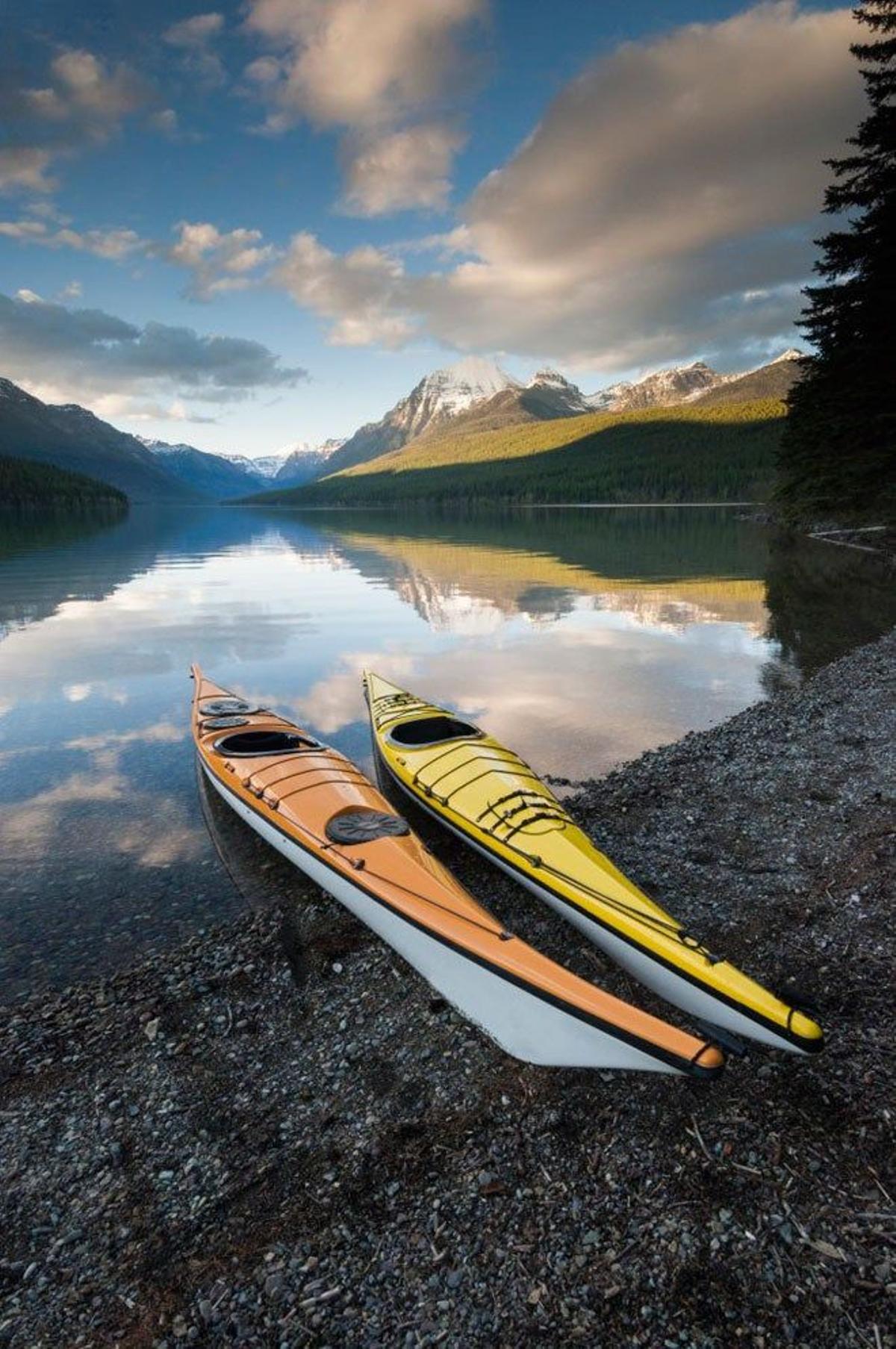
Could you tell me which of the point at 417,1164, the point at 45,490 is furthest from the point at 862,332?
the point at 45,490

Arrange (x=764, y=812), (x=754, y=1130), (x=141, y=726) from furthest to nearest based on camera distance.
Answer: (x=141, y=726)
(x=764, y=812)
(x=754, y=1130)

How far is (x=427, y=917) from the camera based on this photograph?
6.55 m

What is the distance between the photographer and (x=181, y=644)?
2520cm

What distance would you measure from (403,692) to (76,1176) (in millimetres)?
10754

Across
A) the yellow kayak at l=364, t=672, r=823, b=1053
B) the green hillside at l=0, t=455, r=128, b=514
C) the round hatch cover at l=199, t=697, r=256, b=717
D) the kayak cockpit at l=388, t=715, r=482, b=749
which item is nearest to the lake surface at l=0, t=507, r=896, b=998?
the round hatch cover at l=199, t=697, r=256, b=717

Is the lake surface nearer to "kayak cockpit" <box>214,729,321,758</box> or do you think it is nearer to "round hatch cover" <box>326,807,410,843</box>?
"kayak cockpit" <box>214,729,321,758</box>

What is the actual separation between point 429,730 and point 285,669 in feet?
35.2

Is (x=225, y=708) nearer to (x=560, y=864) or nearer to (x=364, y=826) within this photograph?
(x=364, y=826)

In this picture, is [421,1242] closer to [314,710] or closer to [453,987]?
[453,987]

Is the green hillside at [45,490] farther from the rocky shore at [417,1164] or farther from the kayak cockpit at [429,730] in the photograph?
the rocky shore at [417,1164]

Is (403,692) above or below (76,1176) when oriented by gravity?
above

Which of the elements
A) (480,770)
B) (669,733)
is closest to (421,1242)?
(480,770)

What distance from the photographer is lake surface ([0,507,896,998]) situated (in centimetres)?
978

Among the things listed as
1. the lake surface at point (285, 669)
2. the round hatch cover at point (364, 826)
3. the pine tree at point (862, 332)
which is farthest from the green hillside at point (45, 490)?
the round hatch cover at point (364, 826)
